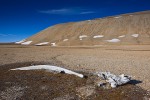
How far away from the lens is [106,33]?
10138 centimetres

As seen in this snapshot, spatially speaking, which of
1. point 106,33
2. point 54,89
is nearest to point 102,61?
point 54,89

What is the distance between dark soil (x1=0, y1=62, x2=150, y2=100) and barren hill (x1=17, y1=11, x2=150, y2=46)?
221 feet

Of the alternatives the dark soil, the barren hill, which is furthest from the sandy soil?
the barren hill

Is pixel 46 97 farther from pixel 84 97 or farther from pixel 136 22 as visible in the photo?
pixel 136 22

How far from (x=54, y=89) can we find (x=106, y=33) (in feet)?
294

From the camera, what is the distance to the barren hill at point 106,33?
86.8 m

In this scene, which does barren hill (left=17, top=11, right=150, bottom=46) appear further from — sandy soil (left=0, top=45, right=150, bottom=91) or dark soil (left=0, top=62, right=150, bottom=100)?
dark soil (left=0, top=62, right=150, bottom=100)

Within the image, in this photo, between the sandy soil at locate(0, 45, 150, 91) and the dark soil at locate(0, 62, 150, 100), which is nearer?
the dark soil at locate(0, 62, 150, 100)

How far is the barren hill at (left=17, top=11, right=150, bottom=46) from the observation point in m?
86.8

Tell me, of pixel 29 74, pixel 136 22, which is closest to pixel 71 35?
pixel 136 22

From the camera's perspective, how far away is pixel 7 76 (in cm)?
1823

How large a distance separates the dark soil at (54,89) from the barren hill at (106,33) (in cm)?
6731

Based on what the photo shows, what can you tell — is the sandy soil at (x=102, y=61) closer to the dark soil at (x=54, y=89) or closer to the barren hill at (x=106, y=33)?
the dark soil at (x=54, y=89)

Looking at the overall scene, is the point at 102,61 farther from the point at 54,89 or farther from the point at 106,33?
the point at 106,33
